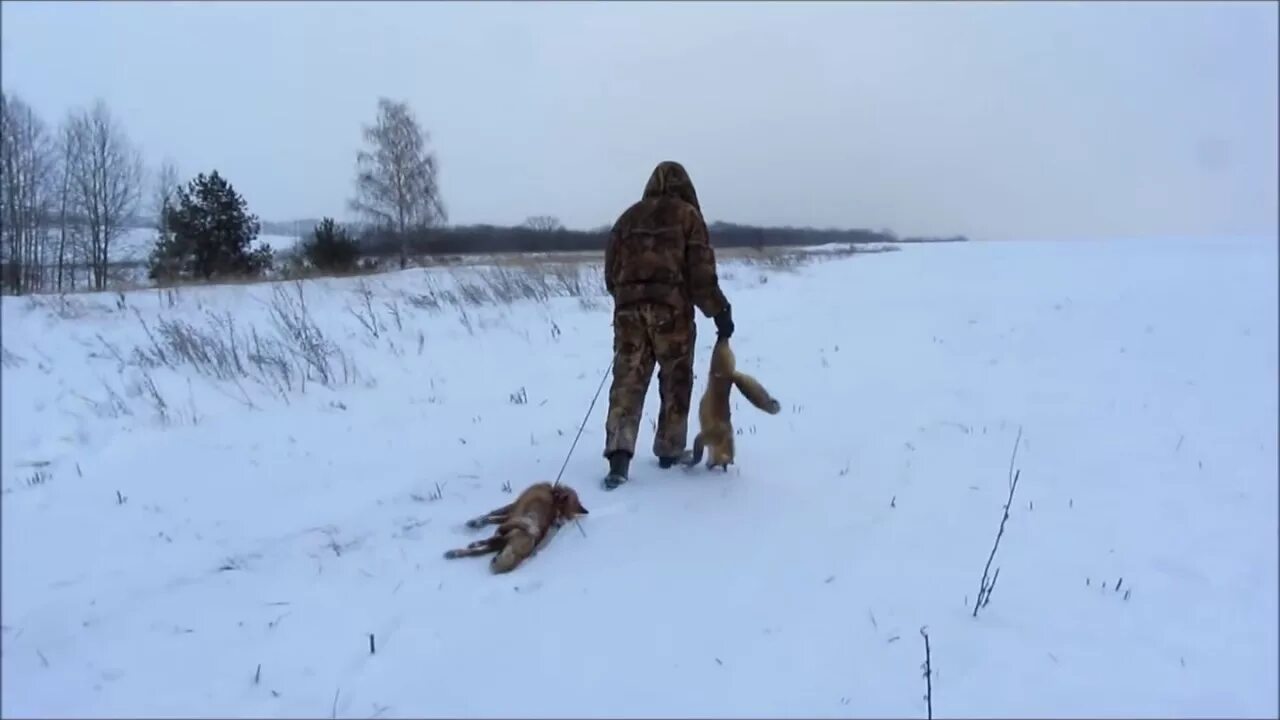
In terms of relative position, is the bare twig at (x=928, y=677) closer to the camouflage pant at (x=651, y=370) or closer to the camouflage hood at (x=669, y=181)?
the camouflage pant at (x=651, y=370)

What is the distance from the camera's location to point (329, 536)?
4.01 metres

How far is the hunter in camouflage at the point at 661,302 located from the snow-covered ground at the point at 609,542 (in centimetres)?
43

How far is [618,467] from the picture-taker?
4.83m

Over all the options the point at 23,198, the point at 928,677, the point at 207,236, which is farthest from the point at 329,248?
the point at 928,677

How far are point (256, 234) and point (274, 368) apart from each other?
21.5 metres

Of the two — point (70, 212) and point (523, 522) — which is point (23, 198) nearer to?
point (70, 212)

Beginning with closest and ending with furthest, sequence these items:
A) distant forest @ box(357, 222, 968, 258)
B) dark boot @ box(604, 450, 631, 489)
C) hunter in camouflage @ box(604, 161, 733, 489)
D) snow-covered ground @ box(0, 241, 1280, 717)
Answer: snow-covered ground @ box(0, 241, 1280, 717)
dark boot @ box(604, 450, 631, 489)
hunter in camouflage @ box(604, 161, 733, 489)
distant forest @ box(357, 222, 968, 258)

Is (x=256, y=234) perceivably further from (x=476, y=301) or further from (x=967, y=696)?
(x=967, y=696)

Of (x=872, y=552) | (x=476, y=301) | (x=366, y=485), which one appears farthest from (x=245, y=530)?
(x=476, y=301)

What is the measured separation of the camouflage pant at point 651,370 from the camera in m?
4.89

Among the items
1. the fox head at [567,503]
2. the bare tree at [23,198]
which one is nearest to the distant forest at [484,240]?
the bare tree at [23,198]

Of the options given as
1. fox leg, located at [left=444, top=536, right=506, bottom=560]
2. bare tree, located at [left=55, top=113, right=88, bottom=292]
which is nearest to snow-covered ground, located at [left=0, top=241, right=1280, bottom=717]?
fox leg, located at [left=444, top=536, right=506, bottom=560]

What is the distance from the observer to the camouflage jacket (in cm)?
496

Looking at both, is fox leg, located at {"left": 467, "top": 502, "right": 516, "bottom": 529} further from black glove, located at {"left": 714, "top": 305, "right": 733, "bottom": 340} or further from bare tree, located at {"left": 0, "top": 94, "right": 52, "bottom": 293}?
bare tree, located at {"left": 0, "top": 94, "right": 52, "bottom": 293}
